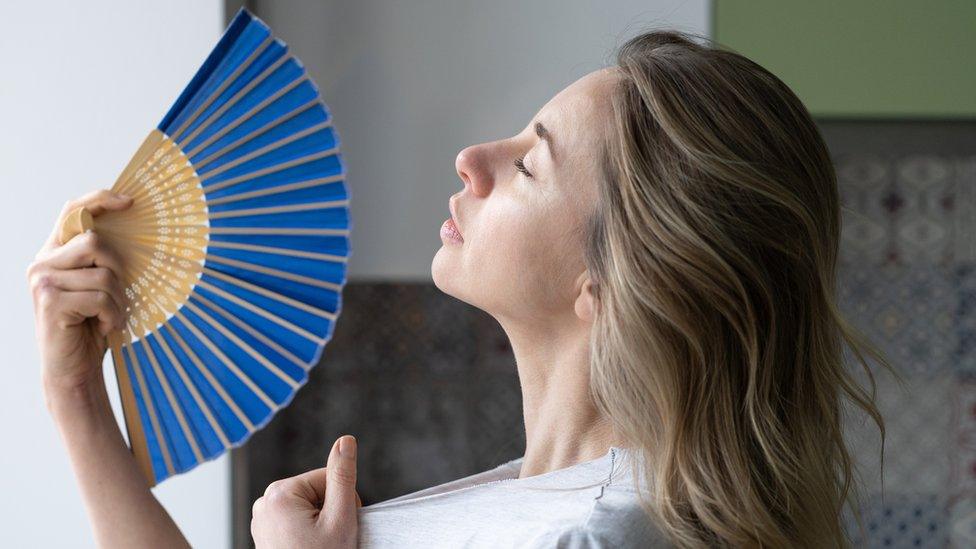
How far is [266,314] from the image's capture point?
127 centimetres

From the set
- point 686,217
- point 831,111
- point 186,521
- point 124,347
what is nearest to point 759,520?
point 686,217

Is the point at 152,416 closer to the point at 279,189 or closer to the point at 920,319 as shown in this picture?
the point at 279,189

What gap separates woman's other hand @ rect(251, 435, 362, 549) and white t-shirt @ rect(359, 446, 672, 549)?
0.03 meters

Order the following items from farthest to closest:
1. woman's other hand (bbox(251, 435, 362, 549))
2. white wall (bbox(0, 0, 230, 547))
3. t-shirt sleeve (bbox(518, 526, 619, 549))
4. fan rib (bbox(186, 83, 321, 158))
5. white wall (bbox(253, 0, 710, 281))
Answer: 1. white wall (bbox(253, 0, 710, 281))
2. white wall (bbox(0, 0, 230, 547))
3. fan rib (bbox(186, 83, 321, 158))
4. woman's other hand (bbox(251, 435, 362, 549))
5. t-shirt sleeve (bbox(518, 526, 619, 549))

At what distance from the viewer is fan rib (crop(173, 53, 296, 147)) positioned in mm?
1164

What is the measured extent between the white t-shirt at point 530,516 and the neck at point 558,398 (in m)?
0.05

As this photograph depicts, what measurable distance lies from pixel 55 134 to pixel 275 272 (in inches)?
23.5

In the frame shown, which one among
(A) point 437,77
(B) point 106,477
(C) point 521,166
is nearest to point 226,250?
(B) point 106,477

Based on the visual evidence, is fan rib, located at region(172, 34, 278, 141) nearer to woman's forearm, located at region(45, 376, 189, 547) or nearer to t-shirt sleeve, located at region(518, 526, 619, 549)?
woman's forearm, located at region(45, 376, 189, 547)

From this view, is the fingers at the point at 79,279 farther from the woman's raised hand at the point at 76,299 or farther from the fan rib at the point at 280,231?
the fan rib at the point at 280,231

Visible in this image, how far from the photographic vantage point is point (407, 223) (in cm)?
190

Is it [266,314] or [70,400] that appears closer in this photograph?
[70,400]

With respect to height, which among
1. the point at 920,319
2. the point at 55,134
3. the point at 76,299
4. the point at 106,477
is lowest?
the point at 920,319

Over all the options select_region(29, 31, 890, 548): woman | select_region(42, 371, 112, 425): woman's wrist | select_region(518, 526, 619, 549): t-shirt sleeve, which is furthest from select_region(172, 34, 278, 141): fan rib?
select_region(518, 526, 619, 549): t-shirt sleeve
